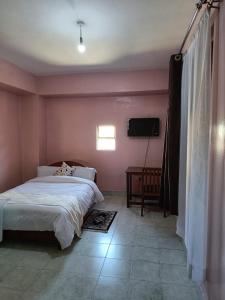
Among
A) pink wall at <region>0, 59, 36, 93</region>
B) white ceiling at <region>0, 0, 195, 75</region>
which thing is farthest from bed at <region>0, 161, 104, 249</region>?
white ceiling at <region>0, 0, 195, 75</region>

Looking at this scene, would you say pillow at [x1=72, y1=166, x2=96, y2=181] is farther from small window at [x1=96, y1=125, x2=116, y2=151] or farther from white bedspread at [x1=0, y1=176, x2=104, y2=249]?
white bedspread at [x1=0, y1=176, x2=104, y2=249]

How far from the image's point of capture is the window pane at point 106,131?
4883 millimetres

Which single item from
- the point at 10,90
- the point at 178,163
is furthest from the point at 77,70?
the point at 178,163

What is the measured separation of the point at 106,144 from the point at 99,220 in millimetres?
1871

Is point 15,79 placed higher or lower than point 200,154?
higher

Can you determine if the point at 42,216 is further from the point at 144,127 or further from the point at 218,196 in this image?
the point at 144,127

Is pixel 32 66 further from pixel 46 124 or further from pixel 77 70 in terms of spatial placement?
pixel 46 124

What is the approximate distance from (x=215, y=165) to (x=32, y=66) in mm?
3544

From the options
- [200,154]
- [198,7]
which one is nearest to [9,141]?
[200,154]

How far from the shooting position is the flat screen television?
15.0ft

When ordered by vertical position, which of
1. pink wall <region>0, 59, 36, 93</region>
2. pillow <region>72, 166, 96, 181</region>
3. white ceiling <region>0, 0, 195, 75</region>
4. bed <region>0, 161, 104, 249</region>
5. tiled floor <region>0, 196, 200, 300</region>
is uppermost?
white ceiling <region>0, 0, 195, 75</region>

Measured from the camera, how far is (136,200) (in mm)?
4555

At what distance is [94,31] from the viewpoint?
2549mm

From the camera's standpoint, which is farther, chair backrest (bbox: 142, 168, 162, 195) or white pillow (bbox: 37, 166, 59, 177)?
white pillow (bbox: 37, 166, 59, 177)
